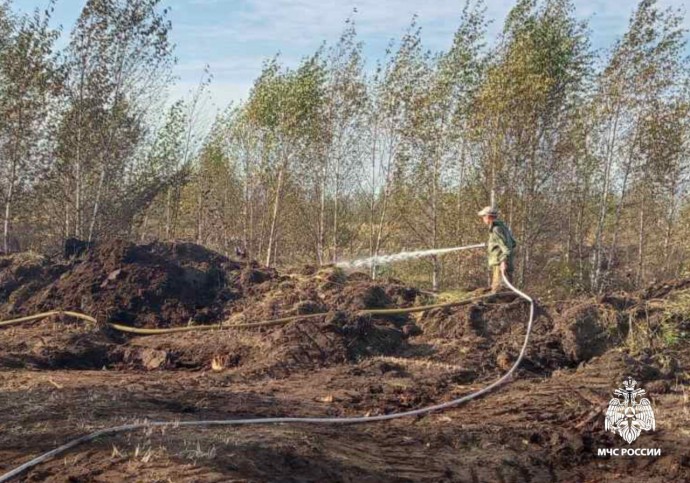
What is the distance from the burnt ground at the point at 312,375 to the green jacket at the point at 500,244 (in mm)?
717

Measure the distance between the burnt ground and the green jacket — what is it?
0.72 meters

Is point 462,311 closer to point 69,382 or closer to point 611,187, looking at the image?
point 69,382

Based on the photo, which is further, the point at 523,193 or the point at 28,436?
the point at 523,193

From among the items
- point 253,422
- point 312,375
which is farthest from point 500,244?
point 253,422

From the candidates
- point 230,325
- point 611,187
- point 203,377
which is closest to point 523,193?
point 611,187

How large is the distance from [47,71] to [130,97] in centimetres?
219

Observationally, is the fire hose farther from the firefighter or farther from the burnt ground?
the firefighter

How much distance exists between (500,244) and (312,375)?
376 cm

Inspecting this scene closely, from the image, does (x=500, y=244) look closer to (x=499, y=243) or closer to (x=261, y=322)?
(x=499, y=243)

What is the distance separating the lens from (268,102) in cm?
2066

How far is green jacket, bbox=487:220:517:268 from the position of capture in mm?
9359

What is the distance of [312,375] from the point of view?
25.1 feet

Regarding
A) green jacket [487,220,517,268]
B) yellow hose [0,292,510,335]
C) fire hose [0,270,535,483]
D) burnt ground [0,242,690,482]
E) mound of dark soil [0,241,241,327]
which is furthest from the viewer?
mound of dark soil [0,241,241,327]

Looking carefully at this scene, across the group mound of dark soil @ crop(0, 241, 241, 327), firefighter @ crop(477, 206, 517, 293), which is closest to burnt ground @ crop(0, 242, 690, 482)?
mound of dark soil @ crop(0, 241, 241, 327)
